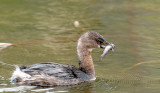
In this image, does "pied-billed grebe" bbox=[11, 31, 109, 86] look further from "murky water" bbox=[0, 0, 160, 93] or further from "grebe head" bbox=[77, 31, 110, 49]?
"grebe head" bbox=[77, 31, 110, 49]

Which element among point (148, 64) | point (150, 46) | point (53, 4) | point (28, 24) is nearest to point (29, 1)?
point (53, 4)

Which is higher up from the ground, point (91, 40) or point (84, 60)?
point (91, 40)

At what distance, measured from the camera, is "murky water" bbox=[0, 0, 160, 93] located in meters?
9.20

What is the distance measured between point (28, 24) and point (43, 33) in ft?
4.11

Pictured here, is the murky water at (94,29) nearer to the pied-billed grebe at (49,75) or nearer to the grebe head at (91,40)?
the pied-billed grebe at (49,75)

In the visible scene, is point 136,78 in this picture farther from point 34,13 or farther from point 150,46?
point 34,13

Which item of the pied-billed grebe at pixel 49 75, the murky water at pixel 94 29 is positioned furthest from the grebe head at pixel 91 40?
the murky water at pixel 94 29

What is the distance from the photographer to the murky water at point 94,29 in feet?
30.2

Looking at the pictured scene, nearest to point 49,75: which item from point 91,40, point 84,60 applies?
point 84,60

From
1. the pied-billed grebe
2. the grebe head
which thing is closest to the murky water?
the pied-billed grebe

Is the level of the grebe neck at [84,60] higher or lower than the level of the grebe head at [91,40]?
lower

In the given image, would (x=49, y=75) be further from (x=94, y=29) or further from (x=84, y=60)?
(x=94, y=29)

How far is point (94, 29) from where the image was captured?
13.9 m

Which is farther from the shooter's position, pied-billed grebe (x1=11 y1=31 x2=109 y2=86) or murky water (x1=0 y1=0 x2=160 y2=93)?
murky water (x1=0 y1=0 x2=160 y2=93)
